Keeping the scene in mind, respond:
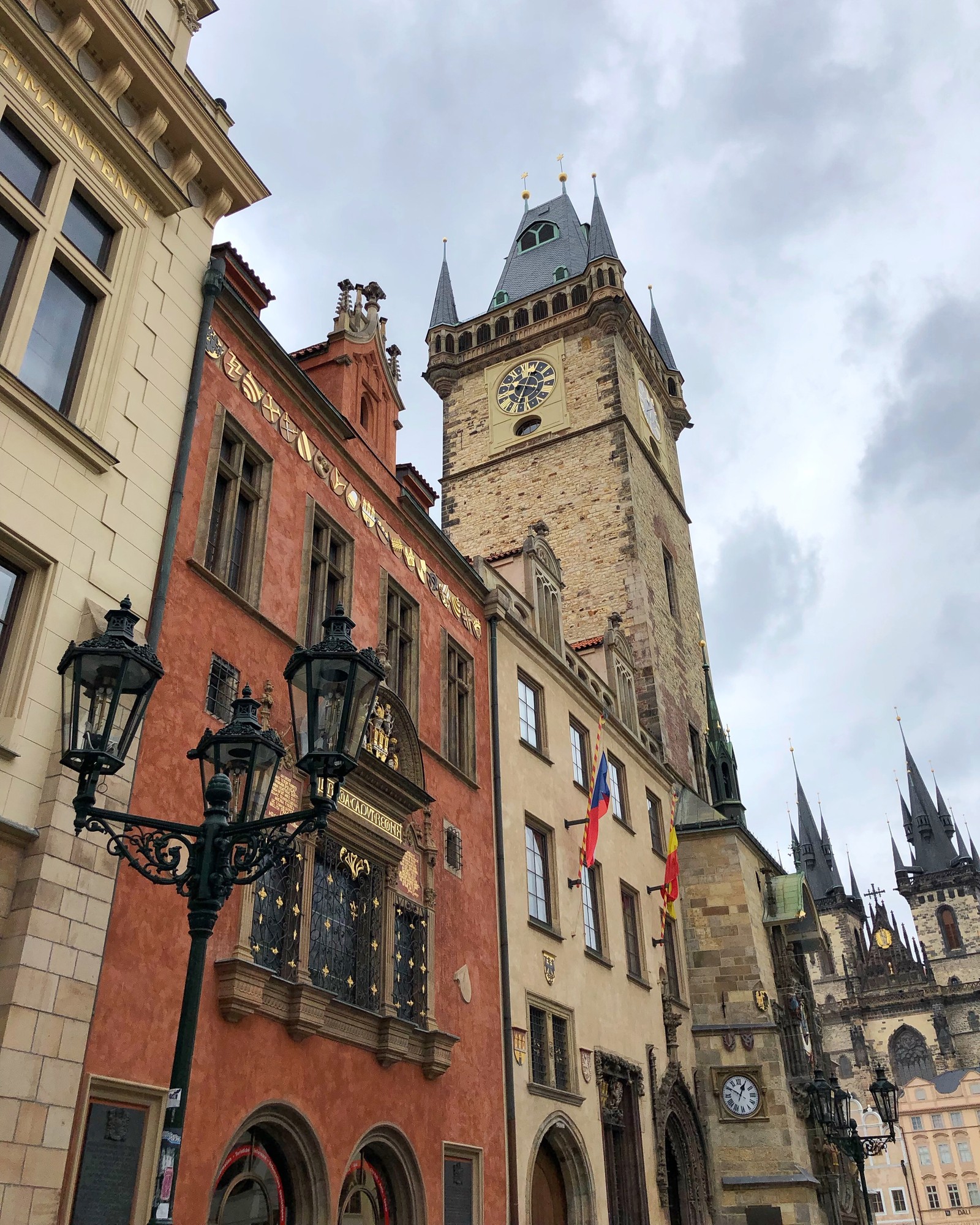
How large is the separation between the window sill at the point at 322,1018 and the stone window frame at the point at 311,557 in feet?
12.5

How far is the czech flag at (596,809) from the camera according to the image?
18.0 meters

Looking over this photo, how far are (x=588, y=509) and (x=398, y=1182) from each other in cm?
2125

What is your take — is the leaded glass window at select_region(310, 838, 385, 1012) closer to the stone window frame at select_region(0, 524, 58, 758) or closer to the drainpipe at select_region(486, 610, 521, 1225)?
the drainpipe at select_region(486, 610, 521, 1225)

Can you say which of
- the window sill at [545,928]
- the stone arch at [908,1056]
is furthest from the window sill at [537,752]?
the stone arch at [908,1056]

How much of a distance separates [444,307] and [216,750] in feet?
111

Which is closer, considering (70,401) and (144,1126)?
(144,1126)

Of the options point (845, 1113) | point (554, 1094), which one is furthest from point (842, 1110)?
point (554, 1094)

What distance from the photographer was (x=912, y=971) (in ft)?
320

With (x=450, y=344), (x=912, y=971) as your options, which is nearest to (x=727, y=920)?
(x=450, y=344)

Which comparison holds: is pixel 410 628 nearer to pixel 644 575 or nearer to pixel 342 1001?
pixel 342 1001

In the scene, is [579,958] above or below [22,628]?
above

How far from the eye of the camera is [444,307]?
38625 millimetres

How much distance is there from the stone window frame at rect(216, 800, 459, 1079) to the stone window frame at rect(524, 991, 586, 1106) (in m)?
2.55

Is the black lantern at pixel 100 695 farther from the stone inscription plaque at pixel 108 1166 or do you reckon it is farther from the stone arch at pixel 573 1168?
the stone arch at pixel 573 1168
